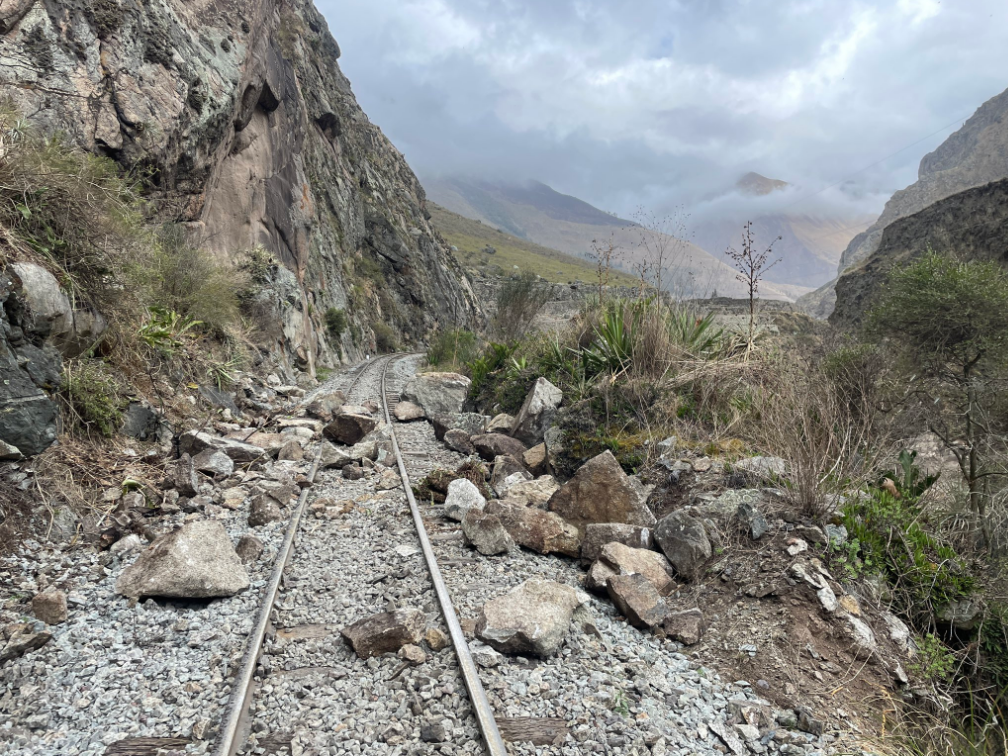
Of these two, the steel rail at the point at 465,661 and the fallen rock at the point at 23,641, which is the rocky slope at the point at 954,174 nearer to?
the steel rail at the point at 465,661

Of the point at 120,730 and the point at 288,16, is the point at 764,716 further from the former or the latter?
the point at 288,16

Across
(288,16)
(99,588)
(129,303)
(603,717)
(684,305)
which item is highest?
(288,16)

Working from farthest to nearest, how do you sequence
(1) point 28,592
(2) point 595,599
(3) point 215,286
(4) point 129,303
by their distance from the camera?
(3) point 215,286 < (4) point 129,303 < (2) point 595,599 < (1) point 28,592

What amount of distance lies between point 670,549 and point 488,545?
1609 mm

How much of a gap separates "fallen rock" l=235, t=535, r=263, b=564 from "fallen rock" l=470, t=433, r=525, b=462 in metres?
3.66

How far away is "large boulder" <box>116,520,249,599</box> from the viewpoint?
3.94m

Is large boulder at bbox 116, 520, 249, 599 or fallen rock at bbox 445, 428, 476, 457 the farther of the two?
fallen rock at bbox 445, 428, 476, 457

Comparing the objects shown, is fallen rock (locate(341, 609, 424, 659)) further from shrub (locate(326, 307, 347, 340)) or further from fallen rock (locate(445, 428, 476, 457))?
shrub (locate(326, 307, 347, 340))

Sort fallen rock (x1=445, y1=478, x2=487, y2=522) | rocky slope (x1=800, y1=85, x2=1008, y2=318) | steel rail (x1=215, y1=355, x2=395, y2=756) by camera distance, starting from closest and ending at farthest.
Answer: steel rail (x1=215, y1=355, x2=395, y2=756), fallen rock (x1=445, y1=478, x2=487, y2=522), rocky slope (x1=800, y1=85, x2=1008, y2=318)

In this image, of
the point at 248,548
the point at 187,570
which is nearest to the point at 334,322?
the point at 248,548

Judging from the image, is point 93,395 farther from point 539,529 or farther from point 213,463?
point 539,529

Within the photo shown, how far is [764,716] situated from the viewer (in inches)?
117

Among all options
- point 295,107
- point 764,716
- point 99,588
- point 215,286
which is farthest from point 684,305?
point 295,107

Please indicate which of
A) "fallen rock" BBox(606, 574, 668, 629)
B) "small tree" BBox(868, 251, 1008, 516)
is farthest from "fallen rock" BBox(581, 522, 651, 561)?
"small tree" BBox(868, 251, 1008, 516)
